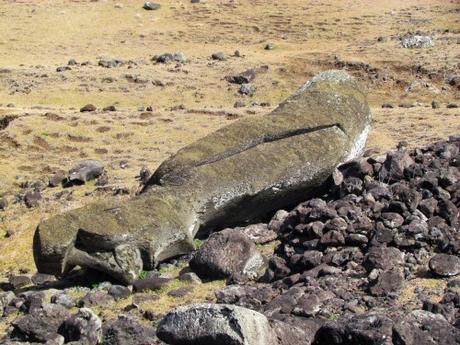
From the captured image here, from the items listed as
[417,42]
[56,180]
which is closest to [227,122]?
[56,180]

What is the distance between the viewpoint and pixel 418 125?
22.6m

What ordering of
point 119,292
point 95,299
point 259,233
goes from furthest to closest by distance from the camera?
point 259,233, point 119,292, point 95,299

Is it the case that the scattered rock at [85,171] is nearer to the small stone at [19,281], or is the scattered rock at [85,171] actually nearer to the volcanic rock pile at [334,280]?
the small stone at [19,281]

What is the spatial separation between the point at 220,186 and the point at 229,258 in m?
2.19

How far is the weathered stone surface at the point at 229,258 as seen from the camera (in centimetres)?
1217

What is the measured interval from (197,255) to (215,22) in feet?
114

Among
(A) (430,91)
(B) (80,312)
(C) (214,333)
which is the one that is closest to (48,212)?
(B) (80,312)

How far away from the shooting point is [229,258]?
12.3 m

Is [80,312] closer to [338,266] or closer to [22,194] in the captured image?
[338,266]

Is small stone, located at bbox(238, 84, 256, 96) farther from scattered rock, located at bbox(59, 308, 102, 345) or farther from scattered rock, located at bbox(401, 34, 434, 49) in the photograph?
scattered rock, located at bbox(59, 308, 102, 345)

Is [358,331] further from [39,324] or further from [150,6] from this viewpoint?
[150,6]

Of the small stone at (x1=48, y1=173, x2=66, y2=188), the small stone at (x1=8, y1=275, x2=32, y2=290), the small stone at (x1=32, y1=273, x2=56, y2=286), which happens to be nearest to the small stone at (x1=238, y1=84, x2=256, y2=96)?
the small stone at (x1=48, y1=173, x2=66, y2=188)

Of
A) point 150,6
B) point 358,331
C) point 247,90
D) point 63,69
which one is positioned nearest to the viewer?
point 358,331

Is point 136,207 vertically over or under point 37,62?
over
